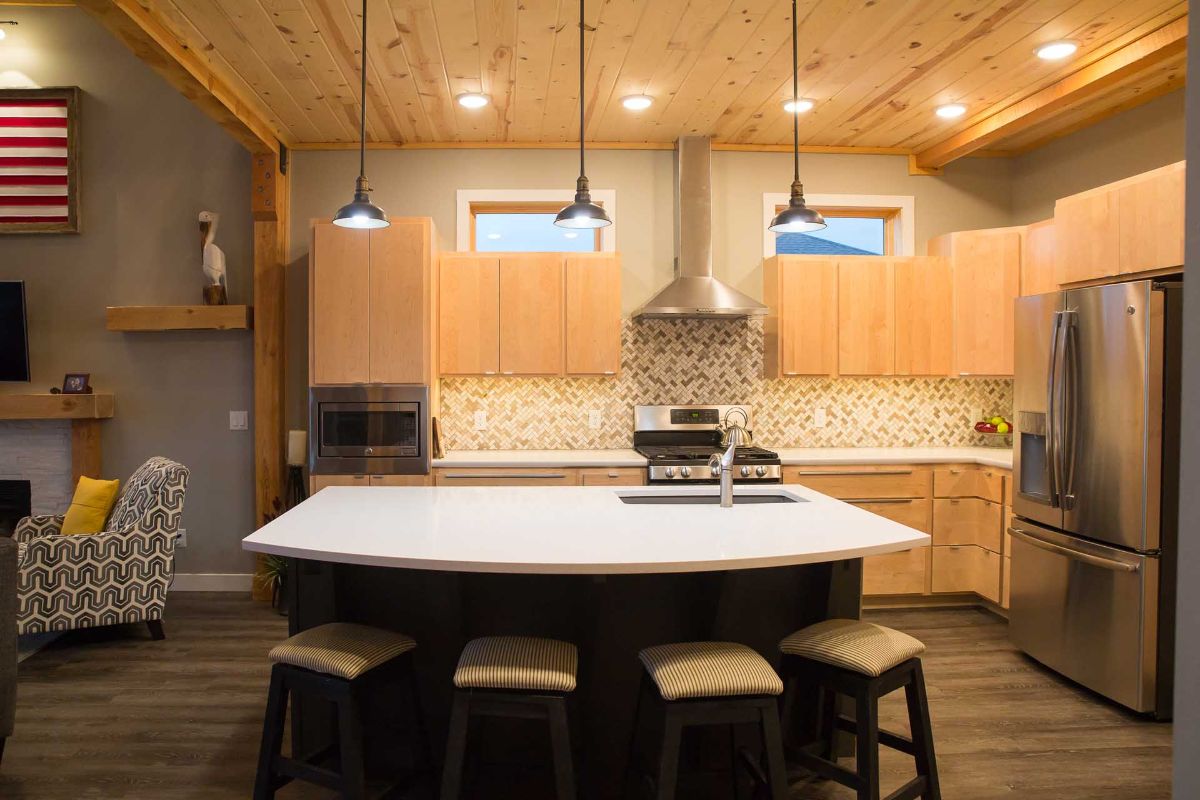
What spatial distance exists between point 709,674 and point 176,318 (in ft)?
13.6

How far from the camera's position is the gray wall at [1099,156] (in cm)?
409

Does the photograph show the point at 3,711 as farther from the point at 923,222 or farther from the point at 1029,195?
the point at 1029,195

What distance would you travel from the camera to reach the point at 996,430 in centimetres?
501

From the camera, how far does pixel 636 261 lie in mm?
5066

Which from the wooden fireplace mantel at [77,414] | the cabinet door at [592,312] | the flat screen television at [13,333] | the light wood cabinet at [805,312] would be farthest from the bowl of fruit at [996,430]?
the flat screen television at [13,333]

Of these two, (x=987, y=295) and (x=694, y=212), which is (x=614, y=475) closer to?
(x=694, y=212)

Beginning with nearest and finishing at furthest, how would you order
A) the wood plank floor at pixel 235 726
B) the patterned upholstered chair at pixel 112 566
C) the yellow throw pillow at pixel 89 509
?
the wood plank floor at pixel 235 726, the patterned upholstered chair at pixel 112 566, the yellow throw pillow at pixel 89 509

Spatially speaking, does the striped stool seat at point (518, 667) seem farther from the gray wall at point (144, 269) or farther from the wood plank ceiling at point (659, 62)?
the gray wall at point (144, 269)

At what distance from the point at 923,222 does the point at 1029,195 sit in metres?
0.70

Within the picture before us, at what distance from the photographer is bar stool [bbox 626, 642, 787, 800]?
6.21ft

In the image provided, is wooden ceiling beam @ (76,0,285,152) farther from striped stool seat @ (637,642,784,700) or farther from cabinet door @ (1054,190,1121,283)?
cabinet door @ (1054,190,1121,283)

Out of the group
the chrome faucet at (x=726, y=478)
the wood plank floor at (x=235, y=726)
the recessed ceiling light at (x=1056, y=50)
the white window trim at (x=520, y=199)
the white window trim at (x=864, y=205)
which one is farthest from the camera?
the white window trim at (x=864, y=205)

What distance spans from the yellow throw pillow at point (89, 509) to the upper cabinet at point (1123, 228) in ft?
17.0

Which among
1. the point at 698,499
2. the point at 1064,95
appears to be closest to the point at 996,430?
the point at 1064,95
